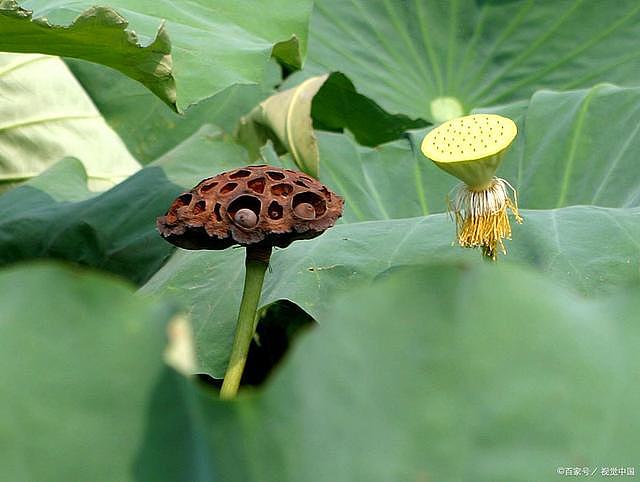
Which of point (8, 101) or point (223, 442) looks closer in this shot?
point (223, 442)

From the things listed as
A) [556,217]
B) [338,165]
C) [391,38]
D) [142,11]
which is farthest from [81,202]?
[391,38]

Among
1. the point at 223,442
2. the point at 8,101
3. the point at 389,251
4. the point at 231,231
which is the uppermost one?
the point at 223,442

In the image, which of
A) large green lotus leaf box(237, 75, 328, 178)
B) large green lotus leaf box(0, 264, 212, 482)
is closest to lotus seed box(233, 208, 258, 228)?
large green lotus leaf box(0, 264, 212, 482)

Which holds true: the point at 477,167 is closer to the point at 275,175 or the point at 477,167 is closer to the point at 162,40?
the point at 275,175

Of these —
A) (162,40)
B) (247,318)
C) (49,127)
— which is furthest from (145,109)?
(247,318)

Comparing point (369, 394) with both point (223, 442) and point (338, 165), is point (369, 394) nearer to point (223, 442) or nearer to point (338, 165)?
point (223, 442)

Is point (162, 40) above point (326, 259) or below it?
above

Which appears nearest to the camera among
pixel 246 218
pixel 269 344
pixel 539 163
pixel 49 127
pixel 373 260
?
A: pixel 246 218
